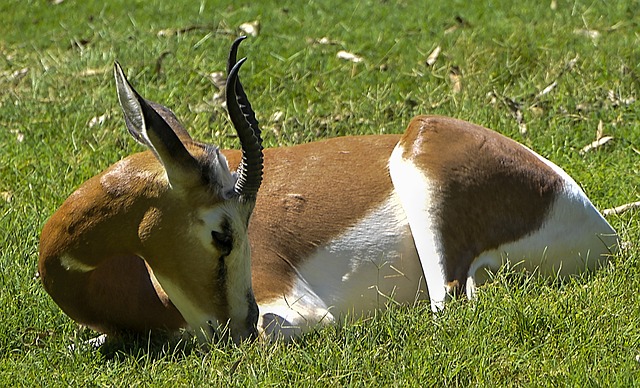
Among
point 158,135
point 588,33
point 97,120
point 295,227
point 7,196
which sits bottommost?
point 588,33

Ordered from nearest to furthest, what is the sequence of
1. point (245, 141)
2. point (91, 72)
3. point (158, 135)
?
point (158, 135), point (245, 141), point (91, 72)

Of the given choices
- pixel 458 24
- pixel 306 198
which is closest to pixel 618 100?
pixel 458 24

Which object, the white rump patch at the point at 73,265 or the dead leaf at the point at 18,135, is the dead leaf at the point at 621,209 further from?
the dead leaf at the point at 18,135

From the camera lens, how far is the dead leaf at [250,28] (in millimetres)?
9637

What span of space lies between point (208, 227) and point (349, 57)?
455cm

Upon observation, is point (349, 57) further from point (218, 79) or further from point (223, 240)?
point (223, 240)

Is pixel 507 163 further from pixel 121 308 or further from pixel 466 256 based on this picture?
pixel 121 308

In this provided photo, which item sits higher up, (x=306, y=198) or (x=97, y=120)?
(x=306, y=198)

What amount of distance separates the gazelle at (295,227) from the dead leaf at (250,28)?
3.97 m

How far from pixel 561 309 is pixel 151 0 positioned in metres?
7.18

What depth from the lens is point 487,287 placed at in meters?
5.14

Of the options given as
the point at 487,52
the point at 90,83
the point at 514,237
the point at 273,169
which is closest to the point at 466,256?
the point at 514,237

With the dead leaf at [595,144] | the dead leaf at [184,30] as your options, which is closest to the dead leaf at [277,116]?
the dead leaf at [184,30]

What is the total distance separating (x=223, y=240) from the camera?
476 cm
